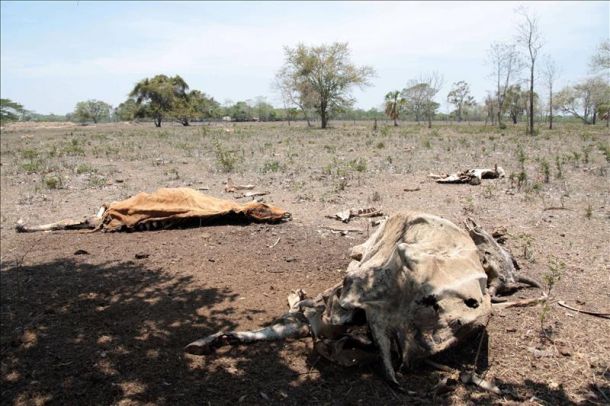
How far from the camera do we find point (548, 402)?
9.20ft

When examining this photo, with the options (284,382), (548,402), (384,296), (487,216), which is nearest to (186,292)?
(284,382)

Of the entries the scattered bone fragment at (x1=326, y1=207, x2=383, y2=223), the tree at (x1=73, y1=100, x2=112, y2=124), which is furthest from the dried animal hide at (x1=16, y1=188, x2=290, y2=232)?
the tree at (x1=73, y1=100, x2=112, y2=124)

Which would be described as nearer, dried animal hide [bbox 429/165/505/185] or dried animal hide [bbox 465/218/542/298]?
dried animal hide [bbox 465/218/542/298]

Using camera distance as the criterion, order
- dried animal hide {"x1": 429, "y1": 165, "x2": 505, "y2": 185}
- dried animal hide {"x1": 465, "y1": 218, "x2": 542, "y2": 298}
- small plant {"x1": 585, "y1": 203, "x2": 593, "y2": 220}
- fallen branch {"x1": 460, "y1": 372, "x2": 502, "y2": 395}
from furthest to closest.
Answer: dried animal hide {"x1": 429, "y1": 165, "x2": 505, "y2": 185}, small plant {"x1": 585, "y1": 203, "x2": 593, "y2": 220}, dried animal hide {"x1": 465, "y1": 218, "x2": 542, "y2": 298}, fallen branch {"x1": 460, "y1": 372, "x2": 502, "y2": 395}

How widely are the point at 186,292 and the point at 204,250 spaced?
1212 mm

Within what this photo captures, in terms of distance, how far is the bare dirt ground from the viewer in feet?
10.1

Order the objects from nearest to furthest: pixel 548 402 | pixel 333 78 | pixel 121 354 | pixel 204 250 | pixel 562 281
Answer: pixel 548 402 < pixel 121 354 < pixel 562 281 < pixel 204 250 < pixel 333 78

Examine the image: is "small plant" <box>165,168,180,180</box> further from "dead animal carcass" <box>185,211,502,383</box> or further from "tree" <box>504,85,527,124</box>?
"tree" <box>504,85,527,124</box>

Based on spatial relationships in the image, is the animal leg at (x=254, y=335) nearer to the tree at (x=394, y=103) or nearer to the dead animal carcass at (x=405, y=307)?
the dead animal carcass at (x=405, y=307)

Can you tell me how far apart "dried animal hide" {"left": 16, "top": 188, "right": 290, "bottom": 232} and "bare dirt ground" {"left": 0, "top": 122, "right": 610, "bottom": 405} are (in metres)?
0.25

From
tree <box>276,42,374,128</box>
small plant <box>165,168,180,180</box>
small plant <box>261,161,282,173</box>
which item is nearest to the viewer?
small plant <box>165,168,180,180</box>

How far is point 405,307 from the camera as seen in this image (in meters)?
3.11

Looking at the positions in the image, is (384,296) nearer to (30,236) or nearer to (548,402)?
(548,402)

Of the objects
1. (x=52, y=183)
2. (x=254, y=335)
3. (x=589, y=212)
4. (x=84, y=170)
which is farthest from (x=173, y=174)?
(x=589, y=212)
